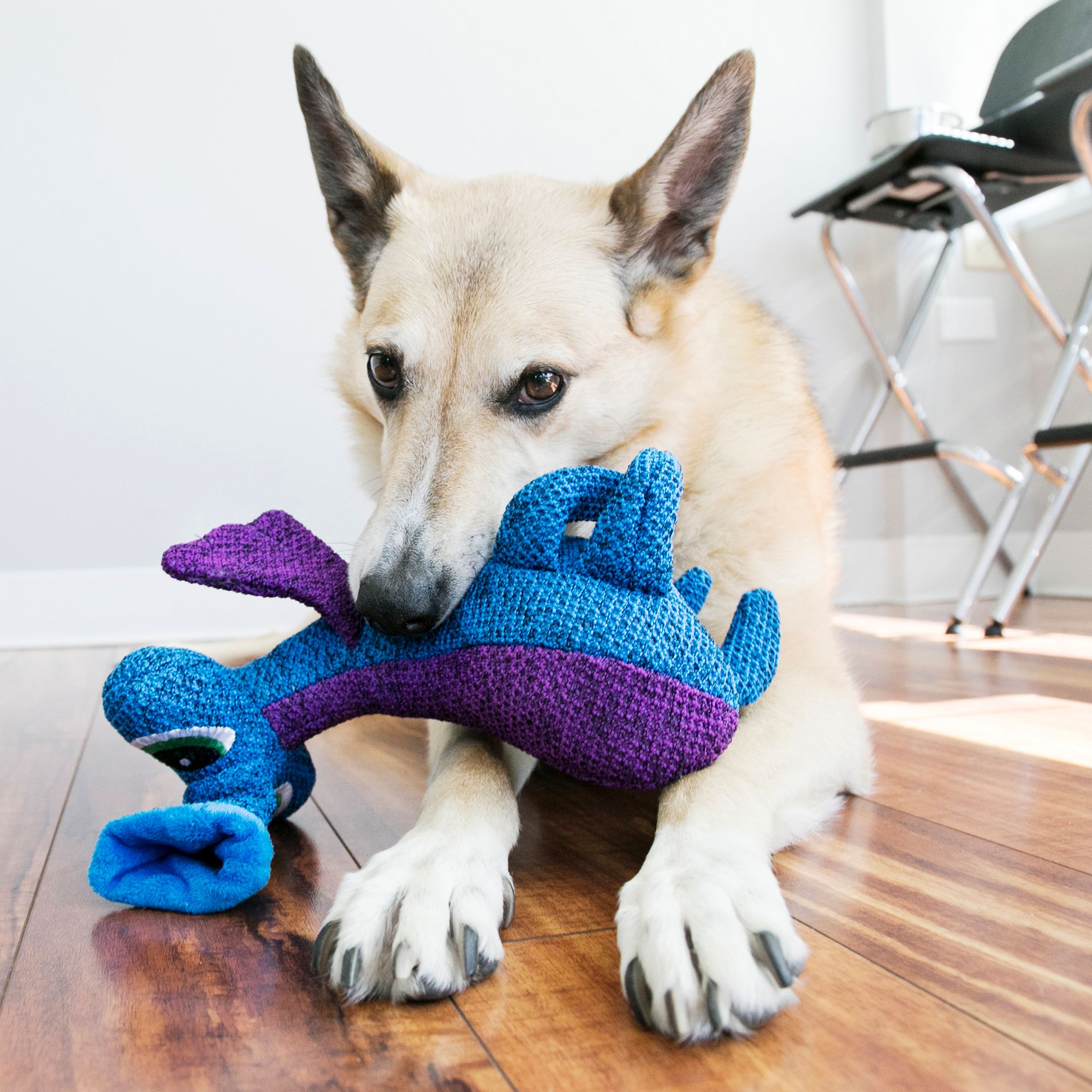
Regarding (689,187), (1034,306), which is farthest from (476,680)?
(1034,306)

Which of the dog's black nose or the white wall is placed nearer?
the dog's black nose

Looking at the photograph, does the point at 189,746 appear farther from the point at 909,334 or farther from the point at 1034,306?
the point at 909,334

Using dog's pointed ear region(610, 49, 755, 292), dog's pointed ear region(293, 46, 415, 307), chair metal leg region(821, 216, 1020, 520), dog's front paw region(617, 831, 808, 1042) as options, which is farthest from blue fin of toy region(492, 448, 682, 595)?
chair metal leg region(821, 216, 1020, 520)

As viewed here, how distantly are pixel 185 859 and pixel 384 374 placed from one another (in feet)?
2.23

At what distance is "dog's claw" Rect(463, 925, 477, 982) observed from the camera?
0.67m

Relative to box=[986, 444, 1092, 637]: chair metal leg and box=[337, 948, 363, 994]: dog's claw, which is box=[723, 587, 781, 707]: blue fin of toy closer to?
box=[337, 948, 363, 994]: dog's claw

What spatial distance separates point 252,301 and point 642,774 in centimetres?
304

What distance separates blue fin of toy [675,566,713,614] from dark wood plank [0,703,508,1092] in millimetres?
442

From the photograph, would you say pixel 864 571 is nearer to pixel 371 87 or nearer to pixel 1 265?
pixel 371 87

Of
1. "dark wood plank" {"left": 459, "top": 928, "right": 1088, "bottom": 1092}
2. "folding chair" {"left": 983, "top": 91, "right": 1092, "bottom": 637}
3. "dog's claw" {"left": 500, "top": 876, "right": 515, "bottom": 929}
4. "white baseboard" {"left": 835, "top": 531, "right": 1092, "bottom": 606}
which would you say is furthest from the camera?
"white baseboard" {"left": 835, "top": 531, "right": 1092, "bottom": 606}

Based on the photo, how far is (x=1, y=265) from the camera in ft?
10.6

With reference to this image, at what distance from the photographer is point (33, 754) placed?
5.08 ft

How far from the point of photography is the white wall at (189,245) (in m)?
3.27

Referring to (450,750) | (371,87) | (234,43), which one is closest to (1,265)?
(234,43)
